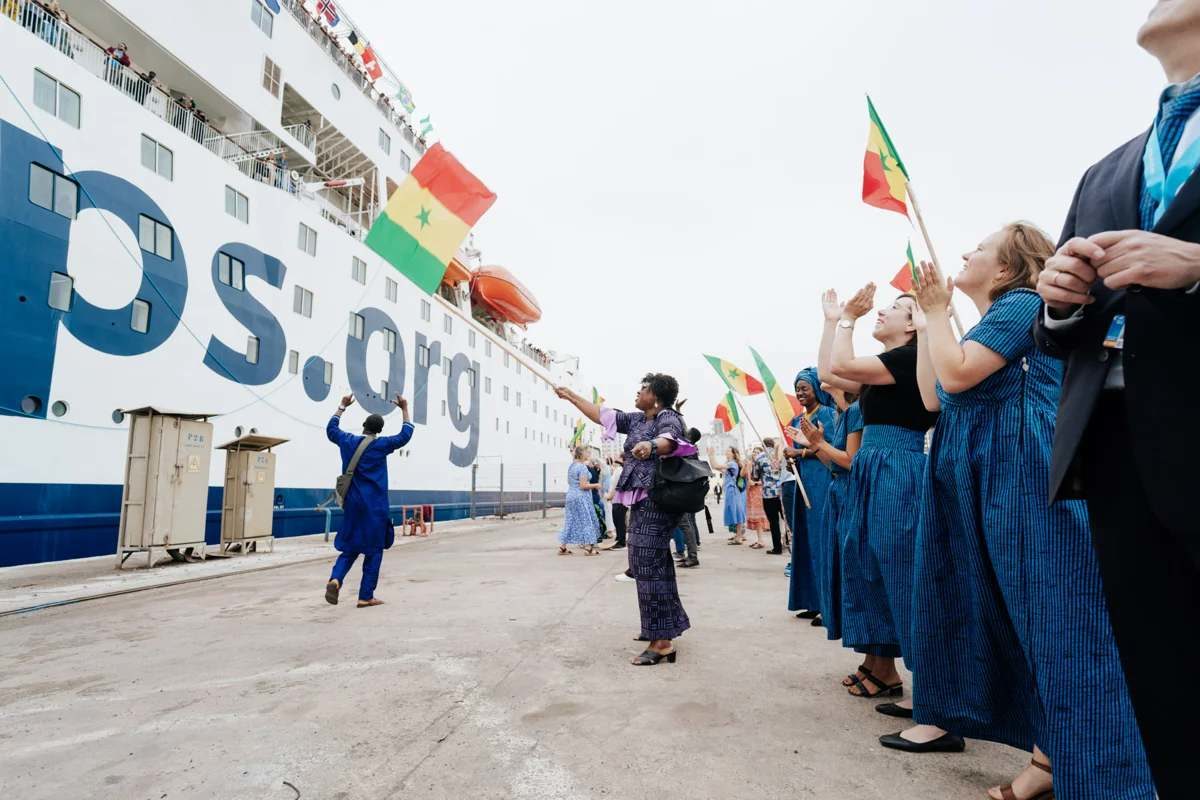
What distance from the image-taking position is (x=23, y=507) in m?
7.88

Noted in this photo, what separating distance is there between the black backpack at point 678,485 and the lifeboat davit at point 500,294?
20.7 metres

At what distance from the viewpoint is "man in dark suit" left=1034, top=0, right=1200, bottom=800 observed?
2.74 feet

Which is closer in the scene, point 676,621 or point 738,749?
point 738,749

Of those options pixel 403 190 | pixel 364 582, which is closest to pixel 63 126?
pixel 403 190

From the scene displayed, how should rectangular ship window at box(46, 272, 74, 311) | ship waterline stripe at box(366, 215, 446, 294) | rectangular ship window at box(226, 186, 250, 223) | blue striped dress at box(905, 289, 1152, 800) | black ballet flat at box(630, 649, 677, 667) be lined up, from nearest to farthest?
blue striped dress at box(905, 289, 1152, 800)
black ballet flat at box(630, 649, 677, 667)
ship waterline stripe at box(366, 215, 446, 294)
rectangular ship window at box(46, 272, 74, 311)
rectangular ship window at box(226, 186, 250, 223)

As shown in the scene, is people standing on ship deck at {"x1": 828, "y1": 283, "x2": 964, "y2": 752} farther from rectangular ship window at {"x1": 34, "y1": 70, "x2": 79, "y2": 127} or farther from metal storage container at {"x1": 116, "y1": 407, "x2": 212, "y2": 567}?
rectangular ship window at {"x1": 34, "y1": 70, "x2": 79, "y2": 127}

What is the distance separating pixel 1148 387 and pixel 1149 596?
1.10 feet

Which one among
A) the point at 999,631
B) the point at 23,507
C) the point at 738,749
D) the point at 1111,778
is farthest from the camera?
the point at 23,507

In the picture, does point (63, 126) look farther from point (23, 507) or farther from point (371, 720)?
point (371, 720)

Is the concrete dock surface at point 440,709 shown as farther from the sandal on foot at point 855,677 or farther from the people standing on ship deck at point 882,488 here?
the people standing on ship deck at point 882,488

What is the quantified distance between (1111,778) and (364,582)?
16.2 feet

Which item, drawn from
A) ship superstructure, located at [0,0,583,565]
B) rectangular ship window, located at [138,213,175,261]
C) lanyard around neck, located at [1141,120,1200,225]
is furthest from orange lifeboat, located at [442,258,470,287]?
lanyard around neck, located at [1141,120,1200,225]

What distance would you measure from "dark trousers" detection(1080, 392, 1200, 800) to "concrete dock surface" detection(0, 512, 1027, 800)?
1.07 meters

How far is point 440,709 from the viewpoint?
2.53m
